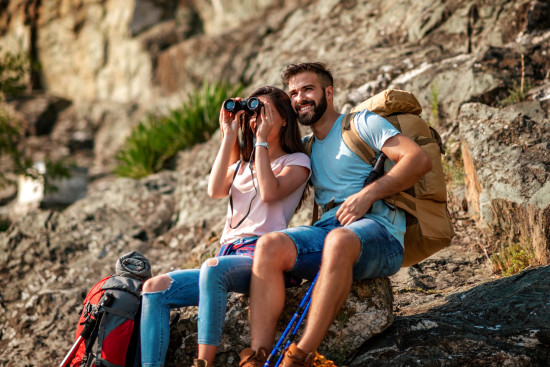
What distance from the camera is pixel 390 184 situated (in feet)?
10.2

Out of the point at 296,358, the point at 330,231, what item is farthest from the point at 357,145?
the point at 296,358

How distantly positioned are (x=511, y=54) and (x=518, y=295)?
350cm

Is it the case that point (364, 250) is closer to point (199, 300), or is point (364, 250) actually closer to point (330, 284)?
point (330, 284)

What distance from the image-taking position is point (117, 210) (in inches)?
267

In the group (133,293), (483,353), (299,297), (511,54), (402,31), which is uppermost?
(402,31)

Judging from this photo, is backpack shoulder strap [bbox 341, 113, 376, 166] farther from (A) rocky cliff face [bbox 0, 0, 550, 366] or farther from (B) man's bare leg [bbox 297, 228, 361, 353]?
(A) rocky cliff face [bbox 0, 0, 550, 366]

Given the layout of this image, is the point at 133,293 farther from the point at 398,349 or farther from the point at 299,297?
the point at 398,349

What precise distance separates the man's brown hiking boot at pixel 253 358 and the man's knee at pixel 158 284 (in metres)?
0.59

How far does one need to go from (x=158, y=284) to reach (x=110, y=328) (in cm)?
43

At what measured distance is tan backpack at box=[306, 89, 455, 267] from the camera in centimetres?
325

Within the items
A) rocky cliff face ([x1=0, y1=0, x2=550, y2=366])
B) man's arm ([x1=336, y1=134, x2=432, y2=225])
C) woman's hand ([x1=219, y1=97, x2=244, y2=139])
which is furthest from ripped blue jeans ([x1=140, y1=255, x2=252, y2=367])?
woman's hand ([x1=219, y1=97, x2=244, y2=139])

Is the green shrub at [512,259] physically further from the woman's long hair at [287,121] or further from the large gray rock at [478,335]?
the woman's long hair at [287,121]

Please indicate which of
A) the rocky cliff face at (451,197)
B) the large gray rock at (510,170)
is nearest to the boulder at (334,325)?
the rocky cliff face at (451,197)

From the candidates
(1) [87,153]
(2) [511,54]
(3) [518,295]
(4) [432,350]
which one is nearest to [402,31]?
(2) [511,54]
